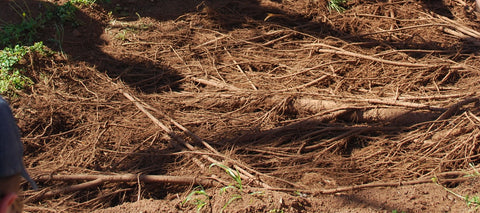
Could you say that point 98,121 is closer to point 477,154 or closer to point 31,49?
point 31,49

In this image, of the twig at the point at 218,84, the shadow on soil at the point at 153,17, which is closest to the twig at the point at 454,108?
the shadow on soil at the point at 153,17

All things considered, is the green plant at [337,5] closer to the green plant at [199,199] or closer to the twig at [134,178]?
the twig at [134,178]

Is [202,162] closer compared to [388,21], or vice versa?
[202,162]

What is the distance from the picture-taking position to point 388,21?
5.79 meters

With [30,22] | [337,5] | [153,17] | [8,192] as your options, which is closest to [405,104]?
[337,5]

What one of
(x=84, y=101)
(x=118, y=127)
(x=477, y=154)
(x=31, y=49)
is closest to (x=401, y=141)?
(x=477, y=154)

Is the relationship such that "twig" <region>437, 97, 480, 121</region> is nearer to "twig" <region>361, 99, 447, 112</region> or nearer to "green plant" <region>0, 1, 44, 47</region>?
"twig" <region>361, 99, 447, 112</region>

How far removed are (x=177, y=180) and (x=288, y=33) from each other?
2635mm

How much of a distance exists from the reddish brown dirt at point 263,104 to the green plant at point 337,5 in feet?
0.29

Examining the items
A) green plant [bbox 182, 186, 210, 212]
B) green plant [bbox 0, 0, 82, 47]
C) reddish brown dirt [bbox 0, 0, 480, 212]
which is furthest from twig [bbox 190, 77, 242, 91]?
green plant [bbox 0, 0, 82, 47]

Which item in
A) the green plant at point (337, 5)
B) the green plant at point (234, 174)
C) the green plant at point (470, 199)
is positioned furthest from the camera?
the green plant at point (337, 5)

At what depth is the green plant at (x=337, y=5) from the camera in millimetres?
6035

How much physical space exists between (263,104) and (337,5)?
2145 mm

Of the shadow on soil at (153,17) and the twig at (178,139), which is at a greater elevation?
the shadow on soil at (153,17)
